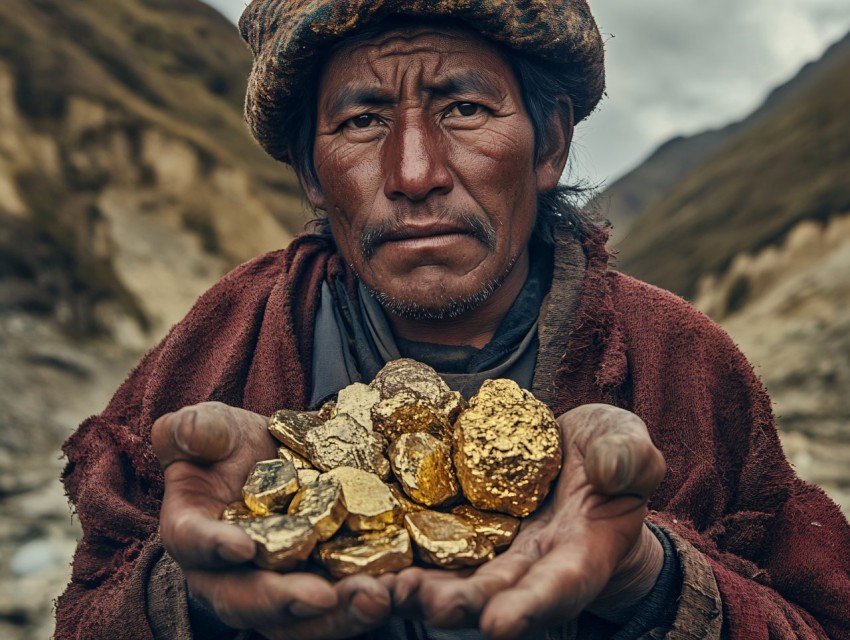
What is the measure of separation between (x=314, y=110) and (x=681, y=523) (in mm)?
1569

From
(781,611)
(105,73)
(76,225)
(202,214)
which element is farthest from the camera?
(105,73)

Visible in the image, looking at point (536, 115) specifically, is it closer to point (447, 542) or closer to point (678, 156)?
point (447, 542)

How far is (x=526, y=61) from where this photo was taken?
2.46 m

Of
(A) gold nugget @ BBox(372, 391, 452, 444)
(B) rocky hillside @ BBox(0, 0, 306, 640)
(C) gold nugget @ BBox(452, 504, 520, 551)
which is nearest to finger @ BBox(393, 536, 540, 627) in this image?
(C) gold nugget @ BBox(452, 504, 520, 551)

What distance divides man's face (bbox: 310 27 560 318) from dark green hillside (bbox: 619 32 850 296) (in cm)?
1239

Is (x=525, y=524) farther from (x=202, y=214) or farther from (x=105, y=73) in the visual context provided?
(x=105, y=73)

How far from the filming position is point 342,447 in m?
1.91

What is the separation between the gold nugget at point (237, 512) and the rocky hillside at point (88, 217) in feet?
12.4

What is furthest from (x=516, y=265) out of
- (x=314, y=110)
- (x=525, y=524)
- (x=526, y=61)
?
(x=525, y=524)

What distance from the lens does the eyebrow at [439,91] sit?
7.64 feet

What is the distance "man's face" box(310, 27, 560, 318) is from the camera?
2.27 m

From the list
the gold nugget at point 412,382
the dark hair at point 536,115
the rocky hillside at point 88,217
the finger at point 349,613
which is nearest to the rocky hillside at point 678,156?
the rocky hillside at point 88,217

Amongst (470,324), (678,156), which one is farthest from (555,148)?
(678,156)

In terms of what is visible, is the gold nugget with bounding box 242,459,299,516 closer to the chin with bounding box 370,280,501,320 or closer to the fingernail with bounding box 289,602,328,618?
the fingernail with bounding box 289,602,328,618
